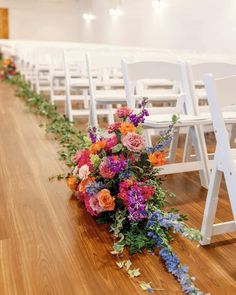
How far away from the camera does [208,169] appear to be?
2754 millimetres

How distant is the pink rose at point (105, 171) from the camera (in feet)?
7.02

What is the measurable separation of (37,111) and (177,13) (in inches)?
178

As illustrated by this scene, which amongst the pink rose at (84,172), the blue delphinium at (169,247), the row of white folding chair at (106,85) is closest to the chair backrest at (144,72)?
the row of white folding chair at (106,85)

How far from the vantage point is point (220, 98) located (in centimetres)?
170

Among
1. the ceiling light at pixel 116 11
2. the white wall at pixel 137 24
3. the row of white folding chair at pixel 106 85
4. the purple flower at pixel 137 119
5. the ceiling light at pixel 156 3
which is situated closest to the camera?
the purple flower at pixel 137 119

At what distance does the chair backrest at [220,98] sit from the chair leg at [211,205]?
0.58 ft

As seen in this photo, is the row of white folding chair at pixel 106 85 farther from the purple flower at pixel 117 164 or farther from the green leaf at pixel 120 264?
the green leaf at pixel 120 264

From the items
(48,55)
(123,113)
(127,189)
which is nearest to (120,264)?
(127,189)

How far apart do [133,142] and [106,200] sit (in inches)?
12.9

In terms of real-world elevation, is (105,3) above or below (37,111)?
above

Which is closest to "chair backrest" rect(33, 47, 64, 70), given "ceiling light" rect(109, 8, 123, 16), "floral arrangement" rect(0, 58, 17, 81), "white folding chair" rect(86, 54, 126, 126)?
"white folding chair" rect(86, 54, 126, 126)

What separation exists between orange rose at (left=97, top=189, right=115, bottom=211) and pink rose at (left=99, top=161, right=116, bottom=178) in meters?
0.08

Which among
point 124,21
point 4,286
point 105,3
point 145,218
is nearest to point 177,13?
point 124,21

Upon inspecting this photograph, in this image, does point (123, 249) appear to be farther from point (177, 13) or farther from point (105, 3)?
point (105, 3)
